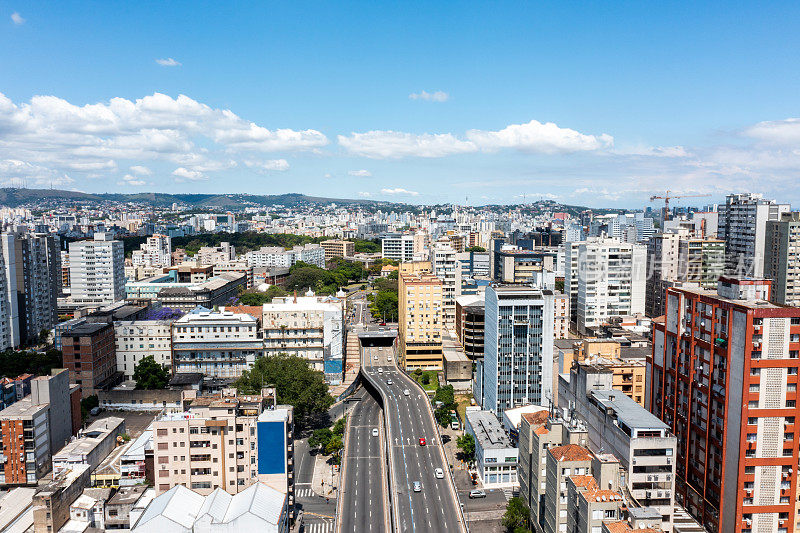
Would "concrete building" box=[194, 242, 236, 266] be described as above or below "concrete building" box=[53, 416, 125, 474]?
above

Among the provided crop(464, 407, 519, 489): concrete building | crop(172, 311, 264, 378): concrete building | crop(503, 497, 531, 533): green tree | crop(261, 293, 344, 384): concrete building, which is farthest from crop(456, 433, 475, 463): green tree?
crop(172, 311, 264, 378): concrete building

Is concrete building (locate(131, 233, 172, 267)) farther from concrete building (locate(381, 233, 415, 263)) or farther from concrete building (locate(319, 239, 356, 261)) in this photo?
concrete building (locate(381, 233, 415, 263))

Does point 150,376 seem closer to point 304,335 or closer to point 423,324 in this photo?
point 304,335

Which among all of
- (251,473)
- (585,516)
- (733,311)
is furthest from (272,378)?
(733,311)

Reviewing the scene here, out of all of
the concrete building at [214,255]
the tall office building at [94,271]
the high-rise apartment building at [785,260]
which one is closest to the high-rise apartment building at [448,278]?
the high-rise apartment building at [785,260]

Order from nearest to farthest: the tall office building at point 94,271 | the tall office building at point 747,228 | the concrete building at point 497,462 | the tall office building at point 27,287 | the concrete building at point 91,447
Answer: the concrete building at point 91,447 < the concrete building at point 497,462 < the tall office building at point 747,228 < the tall office building at point 27,287 < the tall office building at point 94,271

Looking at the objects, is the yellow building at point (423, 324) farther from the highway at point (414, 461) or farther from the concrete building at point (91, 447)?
the concrete building at point (91, 447)

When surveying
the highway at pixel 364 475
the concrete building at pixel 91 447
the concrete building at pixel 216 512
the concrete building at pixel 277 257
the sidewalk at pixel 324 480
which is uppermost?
→ the concrete building at pixel 277 257
